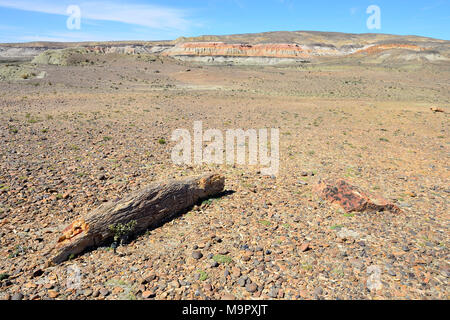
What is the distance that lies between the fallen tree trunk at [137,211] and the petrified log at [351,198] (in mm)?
2806

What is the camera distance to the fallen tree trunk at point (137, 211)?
5031 millimetres

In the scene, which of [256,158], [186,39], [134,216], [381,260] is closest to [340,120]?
[256,158]

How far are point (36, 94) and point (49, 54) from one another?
35.2 metres

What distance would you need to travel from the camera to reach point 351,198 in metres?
6.77

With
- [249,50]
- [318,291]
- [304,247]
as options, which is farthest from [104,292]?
[249,50]

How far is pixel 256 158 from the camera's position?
1076cm

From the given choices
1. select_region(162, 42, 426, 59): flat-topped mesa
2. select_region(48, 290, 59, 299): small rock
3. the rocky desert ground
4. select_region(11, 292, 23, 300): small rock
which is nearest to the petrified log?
the rocky desert ground

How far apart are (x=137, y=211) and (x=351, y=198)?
16.3ft

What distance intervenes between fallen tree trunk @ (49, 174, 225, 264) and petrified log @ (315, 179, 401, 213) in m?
2.81

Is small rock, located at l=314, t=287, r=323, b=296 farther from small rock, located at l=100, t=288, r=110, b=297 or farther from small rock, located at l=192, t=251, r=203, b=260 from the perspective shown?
small rock, located at l=100, t=288, r=110, b=297

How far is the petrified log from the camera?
21.6 ft

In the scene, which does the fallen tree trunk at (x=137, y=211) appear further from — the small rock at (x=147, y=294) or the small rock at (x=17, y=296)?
the small rock at (x=147, y=294)

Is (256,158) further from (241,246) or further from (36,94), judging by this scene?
(36,94)

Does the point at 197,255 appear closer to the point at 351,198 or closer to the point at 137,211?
the point at 137,211
